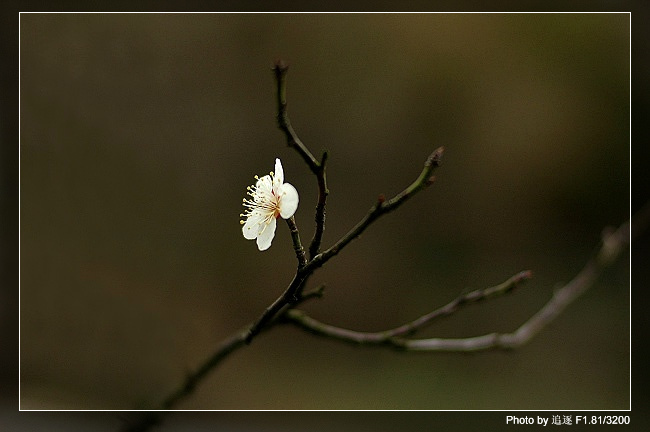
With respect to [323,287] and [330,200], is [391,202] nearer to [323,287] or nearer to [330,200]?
[323,287]

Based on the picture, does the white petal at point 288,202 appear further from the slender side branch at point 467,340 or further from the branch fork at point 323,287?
the slender side branch at point 467,340

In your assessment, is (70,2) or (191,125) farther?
(191,125)

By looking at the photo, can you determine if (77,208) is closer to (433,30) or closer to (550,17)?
(433,30)

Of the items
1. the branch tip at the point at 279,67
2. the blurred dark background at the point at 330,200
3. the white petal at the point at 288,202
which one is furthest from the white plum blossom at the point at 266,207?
the blurred dark background at the point at 330,200

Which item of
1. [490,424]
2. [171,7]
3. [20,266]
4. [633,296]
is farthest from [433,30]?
[20,266]

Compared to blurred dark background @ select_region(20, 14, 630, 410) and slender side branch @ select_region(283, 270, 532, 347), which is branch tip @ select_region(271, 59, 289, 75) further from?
blurred dark background @ select_region(20, 14, 630, 410)
